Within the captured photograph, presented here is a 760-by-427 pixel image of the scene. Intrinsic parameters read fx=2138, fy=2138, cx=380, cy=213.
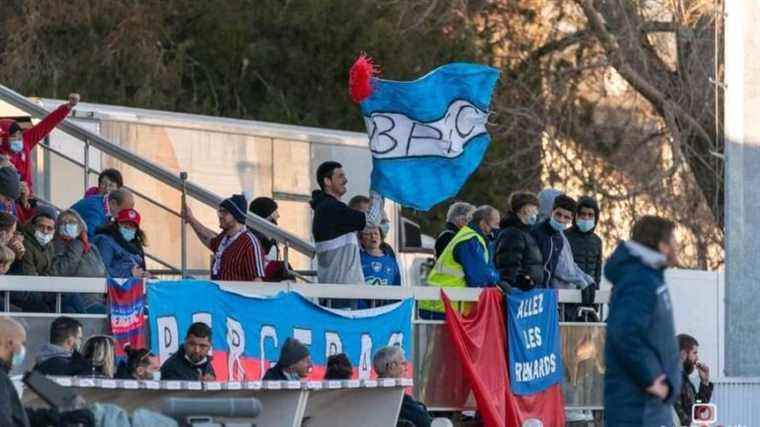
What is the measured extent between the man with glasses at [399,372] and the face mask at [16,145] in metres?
3.77

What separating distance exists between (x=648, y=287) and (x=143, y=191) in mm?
11105

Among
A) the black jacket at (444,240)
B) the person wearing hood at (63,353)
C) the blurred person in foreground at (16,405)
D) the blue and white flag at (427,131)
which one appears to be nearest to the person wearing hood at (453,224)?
the black jacket at (444,240)

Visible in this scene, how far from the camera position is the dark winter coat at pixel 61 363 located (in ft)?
43.5

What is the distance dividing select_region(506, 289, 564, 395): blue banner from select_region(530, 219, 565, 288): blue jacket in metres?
0.25

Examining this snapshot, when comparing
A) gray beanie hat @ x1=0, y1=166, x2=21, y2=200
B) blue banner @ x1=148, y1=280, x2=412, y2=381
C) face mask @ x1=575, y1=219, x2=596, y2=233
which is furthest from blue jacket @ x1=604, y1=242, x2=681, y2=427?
face mask @ x1=575, y1=219, x2=596, y2=233

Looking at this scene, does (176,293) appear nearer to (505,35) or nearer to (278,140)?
(278,140)

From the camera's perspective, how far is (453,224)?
1780 cm

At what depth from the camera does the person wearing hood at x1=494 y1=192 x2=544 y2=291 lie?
57.2 ft

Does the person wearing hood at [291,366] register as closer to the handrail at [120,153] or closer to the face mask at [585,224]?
the handrail at [120,153]

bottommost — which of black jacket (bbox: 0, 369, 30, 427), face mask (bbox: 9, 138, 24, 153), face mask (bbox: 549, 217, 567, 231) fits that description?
black jacket (bbox: 0, 369, 30, 427)

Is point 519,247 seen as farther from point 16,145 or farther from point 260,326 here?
point 16,145

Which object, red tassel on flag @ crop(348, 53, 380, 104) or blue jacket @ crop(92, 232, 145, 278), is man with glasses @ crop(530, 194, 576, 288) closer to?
red tassel on flag @ crop(348, 53, 380, 104)

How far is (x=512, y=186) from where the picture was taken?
35969 mm

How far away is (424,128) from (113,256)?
3.28m
